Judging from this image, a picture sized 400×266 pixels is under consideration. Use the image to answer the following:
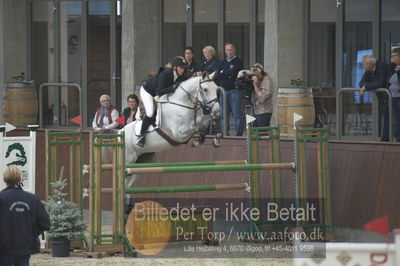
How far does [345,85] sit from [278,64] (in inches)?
54.3

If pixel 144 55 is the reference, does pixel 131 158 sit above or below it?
below

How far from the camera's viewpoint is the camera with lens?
17.7 metres

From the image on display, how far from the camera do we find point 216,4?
23.3 metres

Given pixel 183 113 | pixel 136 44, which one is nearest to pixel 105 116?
pixel 183 113

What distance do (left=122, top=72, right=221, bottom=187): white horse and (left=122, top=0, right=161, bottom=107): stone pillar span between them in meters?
7.24

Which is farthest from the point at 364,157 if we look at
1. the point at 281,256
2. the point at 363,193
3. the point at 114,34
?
the point at 114,34

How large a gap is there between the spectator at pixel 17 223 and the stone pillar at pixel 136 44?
1264 centimetres

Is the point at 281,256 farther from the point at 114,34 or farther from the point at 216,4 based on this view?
the point at 114,34

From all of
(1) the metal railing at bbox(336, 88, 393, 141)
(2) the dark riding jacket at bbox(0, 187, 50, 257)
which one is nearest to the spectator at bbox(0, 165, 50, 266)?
(2) the dark riding jacket at bbox(0, 187, 50, 257)

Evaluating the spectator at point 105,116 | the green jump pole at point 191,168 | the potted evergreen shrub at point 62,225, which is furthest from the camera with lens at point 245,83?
the potted evergreen shrub at point 62,225

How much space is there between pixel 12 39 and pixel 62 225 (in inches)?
490

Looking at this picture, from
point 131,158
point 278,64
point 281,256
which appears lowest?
point 281,256

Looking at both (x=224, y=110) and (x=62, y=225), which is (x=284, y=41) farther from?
(x=62, y=225)

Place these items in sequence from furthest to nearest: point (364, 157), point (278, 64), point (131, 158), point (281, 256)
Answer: point (278, 64) < point (131, 158) < point (364, 157) < point (281, 256)
